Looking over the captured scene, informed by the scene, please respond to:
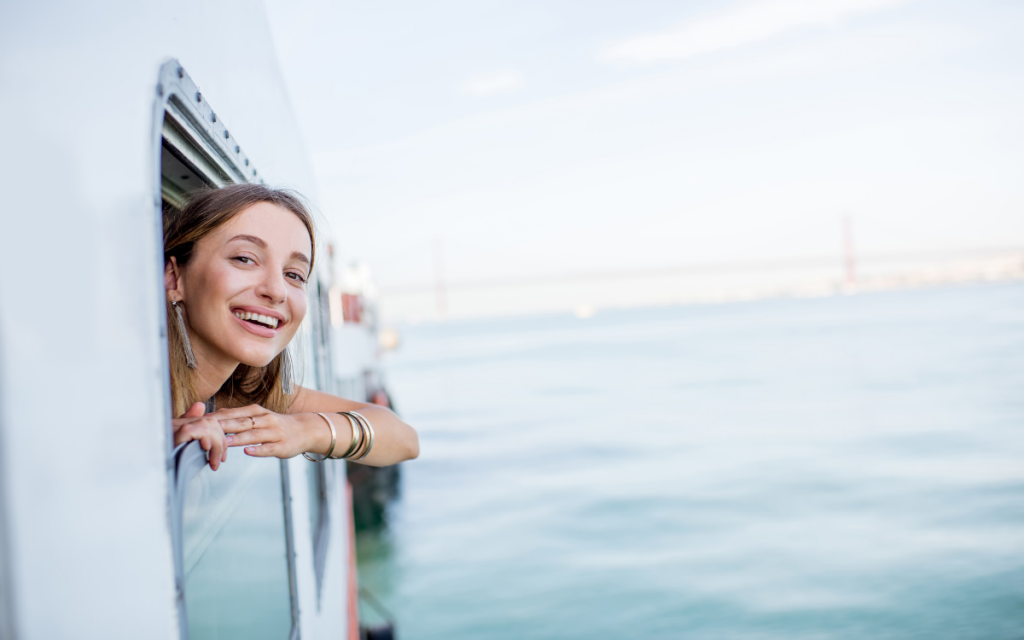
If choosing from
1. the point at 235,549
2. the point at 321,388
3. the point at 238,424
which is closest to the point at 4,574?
the point at 238,424

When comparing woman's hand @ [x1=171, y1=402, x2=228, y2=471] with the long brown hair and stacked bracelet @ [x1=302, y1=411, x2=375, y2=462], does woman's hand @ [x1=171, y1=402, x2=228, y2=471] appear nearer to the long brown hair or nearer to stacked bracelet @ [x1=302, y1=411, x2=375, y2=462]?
the long brown hair

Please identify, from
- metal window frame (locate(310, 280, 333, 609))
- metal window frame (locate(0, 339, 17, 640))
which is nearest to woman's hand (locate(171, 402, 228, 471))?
metal window frame (locate(0, 339, 17, 640))

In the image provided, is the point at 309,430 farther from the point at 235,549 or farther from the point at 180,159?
the point at 180,159

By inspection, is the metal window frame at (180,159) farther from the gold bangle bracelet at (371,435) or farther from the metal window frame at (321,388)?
the metal window frame at (321,388)

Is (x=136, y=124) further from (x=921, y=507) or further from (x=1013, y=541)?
(x=921, y=507)

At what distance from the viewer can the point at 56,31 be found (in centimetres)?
63

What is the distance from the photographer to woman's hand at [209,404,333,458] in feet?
3.41

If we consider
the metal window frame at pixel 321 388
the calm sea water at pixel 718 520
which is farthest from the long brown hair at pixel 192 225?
→ the calm sea water at pixel 718 520

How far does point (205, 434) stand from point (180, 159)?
1.39ft

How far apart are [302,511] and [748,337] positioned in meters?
51.9

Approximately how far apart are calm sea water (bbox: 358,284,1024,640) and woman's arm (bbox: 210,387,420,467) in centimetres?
600

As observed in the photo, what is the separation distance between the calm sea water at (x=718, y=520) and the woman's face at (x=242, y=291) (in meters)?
6.37

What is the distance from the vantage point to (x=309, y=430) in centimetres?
121

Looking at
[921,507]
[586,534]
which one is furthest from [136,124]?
[921,507]
